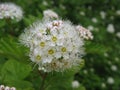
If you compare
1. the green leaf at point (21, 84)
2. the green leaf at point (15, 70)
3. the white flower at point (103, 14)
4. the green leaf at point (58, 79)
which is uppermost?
the white flower at point (103, 14)

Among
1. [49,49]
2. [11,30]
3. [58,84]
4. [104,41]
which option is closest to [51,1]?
[104,41]

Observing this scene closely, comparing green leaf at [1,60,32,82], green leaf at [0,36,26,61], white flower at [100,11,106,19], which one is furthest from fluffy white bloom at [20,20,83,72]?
white flower at [100,11,106,19]

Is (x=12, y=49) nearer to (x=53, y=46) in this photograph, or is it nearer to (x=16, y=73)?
(x=16, y=73)

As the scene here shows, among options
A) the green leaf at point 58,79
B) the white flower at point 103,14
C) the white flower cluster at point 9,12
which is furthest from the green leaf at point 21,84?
the white flower at point 103,14

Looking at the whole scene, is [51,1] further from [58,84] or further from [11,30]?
[58,84]

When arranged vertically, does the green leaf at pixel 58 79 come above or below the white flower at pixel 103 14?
below

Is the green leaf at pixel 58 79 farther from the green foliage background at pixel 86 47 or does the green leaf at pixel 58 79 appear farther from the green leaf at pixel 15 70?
the green leaf at pixel 15 70

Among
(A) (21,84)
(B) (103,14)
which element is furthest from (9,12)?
(B) (103,14)
